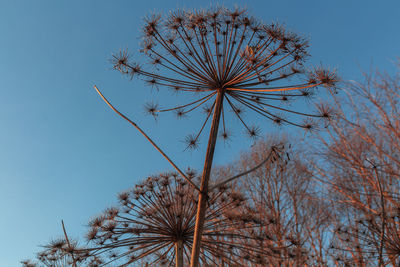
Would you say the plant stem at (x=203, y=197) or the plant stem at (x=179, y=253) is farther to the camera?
the plant stem at (x=179, y=253)

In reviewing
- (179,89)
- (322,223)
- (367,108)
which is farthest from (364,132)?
(179,89)

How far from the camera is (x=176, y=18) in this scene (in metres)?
5.24

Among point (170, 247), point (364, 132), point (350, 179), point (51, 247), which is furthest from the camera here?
point (350, 179)

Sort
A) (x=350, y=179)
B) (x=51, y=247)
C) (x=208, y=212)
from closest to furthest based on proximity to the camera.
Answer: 1. (x=51, y=247)
2. (x=208, y=212)
3. (x=350, y=179)

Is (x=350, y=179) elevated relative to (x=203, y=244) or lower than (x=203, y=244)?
elevated

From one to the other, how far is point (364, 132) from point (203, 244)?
5.89 m

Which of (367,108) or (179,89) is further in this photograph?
(367,108)

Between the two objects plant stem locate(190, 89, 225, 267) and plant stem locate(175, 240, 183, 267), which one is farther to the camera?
plant stem locate(175, 240, 183, 267)

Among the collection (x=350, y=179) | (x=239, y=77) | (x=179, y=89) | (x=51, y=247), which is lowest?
(x=51, y=247)

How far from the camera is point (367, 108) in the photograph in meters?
8.70

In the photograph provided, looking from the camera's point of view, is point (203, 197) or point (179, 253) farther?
point (179, 253)

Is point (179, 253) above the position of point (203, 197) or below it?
below

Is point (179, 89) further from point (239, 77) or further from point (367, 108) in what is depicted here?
point (367, 108)

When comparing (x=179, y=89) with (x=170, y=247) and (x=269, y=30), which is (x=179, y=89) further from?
(x=170, y=247)
